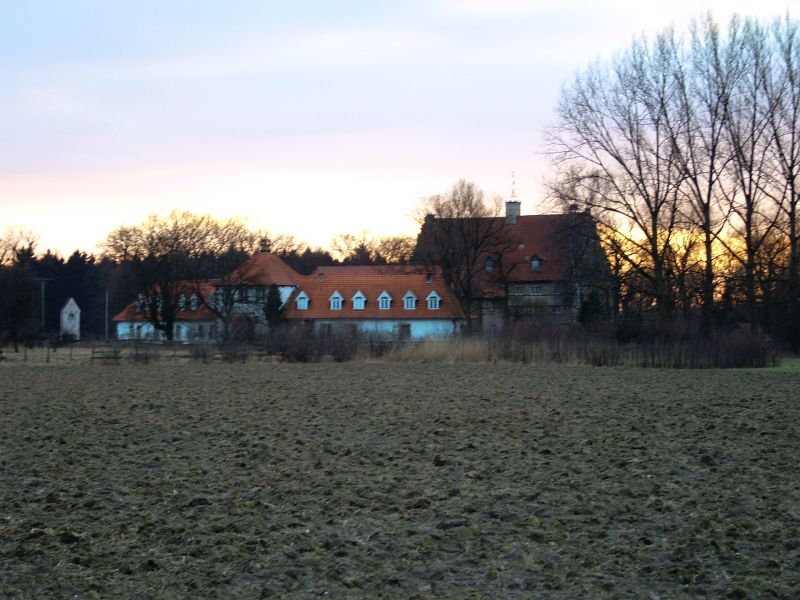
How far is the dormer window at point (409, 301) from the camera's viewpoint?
73938 millimetres

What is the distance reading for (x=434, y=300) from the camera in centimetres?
7338

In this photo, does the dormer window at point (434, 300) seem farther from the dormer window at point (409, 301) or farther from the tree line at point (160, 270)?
the tree line at point (160, 270)

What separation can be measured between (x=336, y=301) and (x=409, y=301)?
5.68m

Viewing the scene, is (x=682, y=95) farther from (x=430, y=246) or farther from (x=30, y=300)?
(x=30, y=300)

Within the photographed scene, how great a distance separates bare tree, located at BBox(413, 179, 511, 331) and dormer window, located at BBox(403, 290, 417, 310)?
3.03m

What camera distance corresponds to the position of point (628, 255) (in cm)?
4641

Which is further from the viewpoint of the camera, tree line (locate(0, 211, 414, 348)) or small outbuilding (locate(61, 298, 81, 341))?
small outbuilding (locate(61, 298, 81, 341))

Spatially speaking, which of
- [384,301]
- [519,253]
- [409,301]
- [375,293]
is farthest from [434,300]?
[519,253]

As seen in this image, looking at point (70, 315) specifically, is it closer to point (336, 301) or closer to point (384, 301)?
point (336, 301)

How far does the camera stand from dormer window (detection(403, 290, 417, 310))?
7394 centimetres

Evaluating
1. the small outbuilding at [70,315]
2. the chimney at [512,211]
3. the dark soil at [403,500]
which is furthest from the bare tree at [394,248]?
the dark soil at [403,500]

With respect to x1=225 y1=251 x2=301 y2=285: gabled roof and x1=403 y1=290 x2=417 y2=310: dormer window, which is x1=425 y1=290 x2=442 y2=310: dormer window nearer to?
x1=403 y1=290 x2=417 y2=310: dormer window

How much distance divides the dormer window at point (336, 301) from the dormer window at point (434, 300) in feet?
22.5

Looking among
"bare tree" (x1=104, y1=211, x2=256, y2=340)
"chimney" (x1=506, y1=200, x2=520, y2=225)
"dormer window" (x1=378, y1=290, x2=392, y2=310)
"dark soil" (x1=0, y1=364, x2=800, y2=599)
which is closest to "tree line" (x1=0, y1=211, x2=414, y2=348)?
"bare tree" (x1=104, y1=211, x2=256, y2=340)
